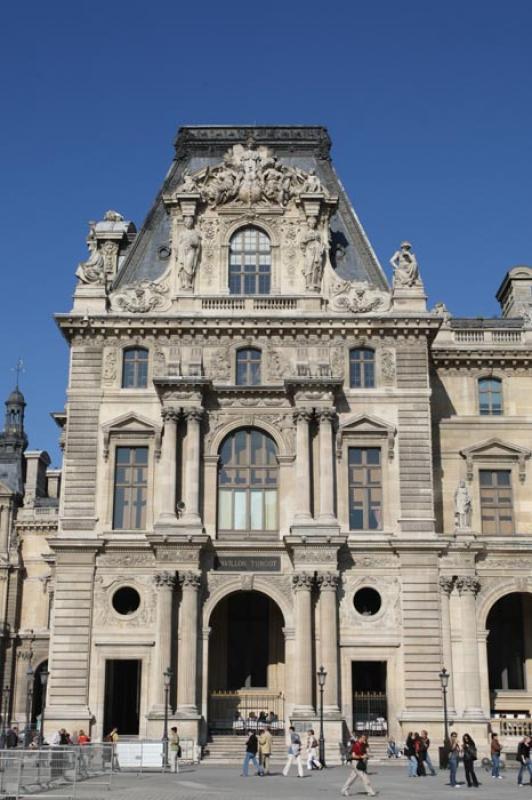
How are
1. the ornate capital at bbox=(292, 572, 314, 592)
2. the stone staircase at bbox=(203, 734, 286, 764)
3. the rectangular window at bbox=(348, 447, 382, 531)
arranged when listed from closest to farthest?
the stone staircase at bbox=(203, 734, 286, 764) → the ornate capital at bbox=(292, 572, 314, 592) → the rectangular window at bbox=(348, 447, 382, 531)

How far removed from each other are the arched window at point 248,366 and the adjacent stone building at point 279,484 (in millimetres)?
85

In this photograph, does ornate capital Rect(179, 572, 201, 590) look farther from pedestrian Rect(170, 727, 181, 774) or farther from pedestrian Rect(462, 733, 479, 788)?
pedestrian Rect(462, 733, 479, 788)

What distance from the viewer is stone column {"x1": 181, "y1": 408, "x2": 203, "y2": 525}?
4490 cm

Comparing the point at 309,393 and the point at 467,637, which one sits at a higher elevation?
the point at 309,393

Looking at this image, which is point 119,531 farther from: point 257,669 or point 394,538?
point 394,538

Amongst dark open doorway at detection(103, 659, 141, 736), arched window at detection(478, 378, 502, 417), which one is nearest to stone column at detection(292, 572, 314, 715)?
dark open doorway at detection(103, 659, 141, 736)

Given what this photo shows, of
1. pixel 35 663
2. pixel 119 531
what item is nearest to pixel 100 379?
pixel 119 531

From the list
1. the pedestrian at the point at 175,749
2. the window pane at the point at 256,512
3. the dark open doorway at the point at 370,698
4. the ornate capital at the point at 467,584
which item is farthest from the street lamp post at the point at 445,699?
the pedestrian at the point at 175,749

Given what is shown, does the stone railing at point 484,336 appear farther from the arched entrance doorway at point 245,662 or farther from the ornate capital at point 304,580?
the arched entrance doorway at point 245,662

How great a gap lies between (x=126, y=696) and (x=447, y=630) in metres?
14.1

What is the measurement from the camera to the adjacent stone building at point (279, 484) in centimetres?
4384

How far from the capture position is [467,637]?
147 ft

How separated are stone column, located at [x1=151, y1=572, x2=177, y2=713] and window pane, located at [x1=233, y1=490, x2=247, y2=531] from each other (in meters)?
3.66

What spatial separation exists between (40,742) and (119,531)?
28.4 feet
